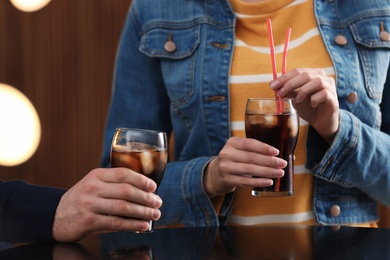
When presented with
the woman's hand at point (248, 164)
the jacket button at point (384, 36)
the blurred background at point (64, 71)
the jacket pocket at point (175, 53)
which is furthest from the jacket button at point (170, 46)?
the blurred background at point (64, 71)

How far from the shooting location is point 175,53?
188 cm

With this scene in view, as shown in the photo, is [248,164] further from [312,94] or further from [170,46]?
[170,46]

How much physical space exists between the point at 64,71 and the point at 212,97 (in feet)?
5.28

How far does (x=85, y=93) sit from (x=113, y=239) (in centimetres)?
192

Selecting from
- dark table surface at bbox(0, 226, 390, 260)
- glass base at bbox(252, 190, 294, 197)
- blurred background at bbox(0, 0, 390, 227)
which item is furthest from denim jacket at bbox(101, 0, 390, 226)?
blurred background at bbox(0, 0, 390, 227)

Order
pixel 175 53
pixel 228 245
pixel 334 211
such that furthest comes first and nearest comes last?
pixel 175 53 → pixel 334 211 → pixel 228 245

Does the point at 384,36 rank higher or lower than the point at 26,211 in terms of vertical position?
higher

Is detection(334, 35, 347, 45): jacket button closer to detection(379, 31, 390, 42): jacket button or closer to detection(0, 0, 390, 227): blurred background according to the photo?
detection(379, 31, 390, 42): jacket button

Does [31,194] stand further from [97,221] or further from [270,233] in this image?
[270,233]

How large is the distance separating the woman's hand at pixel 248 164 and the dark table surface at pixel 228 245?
0.37 ft

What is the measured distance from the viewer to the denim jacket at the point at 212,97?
1687 millimetres

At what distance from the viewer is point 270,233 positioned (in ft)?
4.61

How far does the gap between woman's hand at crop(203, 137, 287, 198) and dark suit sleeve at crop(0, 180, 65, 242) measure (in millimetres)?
364

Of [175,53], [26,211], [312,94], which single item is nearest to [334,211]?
[312,94]
